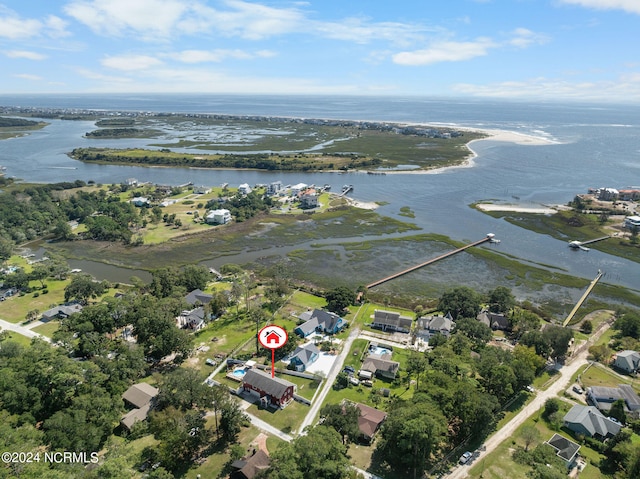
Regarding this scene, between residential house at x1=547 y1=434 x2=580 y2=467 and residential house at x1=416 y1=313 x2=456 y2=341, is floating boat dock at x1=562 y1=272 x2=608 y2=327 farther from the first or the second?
residential house at x1=547 y1=434 x2=580 y2=467

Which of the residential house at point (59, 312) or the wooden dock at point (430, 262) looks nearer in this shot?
the residential house at point (59, 312)

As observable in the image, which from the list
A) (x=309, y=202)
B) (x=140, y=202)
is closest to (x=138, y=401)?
(x=309, y=202)

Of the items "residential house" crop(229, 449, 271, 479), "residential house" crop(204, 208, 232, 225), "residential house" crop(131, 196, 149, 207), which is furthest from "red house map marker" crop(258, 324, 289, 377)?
"residential house" crop(131, 196, 149, 207)

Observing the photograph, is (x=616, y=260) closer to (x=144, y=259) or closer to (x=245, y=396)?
(x=245, y=396)

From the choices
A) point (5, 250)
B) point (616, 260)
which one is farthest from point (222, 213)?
point (616, 260)

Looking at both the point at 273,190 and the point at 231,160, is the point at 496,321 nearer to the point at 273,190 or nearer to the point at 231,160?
the point at 273,190

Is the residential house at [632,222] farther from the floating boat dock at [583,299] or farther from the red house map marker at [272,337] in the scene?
the red house map marker at [272,337]

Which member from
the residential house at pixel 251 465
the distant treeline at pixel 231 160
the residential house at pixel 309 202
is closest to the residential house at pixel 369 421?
the residential house at pixel 251 465
